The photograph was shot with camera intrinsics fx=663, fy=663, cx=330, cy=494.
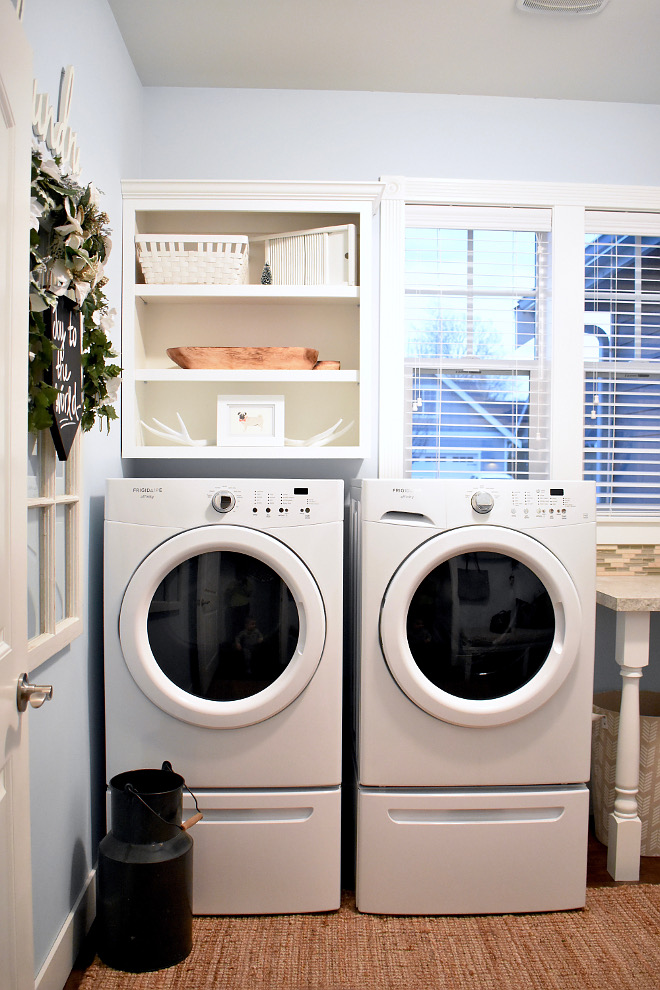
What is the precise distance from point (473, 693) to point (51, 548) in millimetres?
1165

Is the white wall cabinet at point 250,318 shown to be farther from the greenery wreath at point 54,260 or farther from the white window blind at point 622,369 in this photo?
the white window blind at point 622,369

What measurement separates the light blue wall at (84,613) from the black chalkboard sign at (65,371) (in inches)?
13.2

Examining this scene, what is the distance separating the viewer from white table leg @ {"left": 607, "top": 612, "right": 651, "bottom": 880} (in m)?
2.00

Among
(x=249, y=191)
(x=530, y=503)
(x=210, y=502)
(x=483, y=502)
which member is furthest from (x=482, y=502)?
(x=249, y=191)

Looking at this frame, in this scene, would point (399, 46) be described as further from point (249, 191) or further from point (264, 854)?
point (264, 854)

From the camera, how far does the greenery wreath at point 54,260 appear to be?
128 centimetres

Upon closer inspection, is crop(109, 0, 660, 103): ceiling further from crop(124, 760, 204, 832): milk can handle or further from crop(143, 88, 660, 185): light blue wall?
crop(124, 760, 204, 832): milk can handle

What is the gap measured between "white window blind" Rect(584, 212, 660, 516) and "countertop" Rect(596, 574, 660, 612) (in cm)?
30

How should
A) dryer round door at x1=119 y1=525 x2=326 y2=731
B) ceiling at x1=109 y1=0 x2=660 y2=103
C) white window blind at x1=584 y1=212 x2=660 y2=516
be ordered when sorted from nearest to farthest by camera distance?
1. dryer round door at x1=119 y1=525 x2=326 y2=731
2. ceiling at x1=109 y1=0 x2=660 y2=103
3. white window blind at x1=584 y1=212 x2=660 y2=516

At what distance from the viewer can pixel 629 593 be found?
A: 6.72 ft

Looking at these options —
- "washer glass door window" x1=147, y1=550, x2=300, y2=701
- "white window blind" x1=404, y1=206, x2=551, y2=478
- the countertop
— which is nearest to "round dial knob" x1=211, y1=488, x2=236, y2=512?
"washer glass door window" x1=147, y1=550, x2=300, y2=701

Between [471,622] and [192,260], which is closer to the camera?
[471,622]

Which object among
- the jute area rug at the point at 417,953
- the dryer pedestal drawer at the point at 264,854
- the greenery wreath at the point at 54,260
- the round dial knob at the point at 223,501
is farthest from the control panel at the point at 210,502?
the jute area rug at the point at 417,953

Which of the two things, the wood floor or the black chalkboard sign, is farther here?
the wood floor
